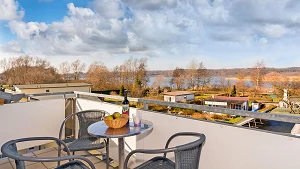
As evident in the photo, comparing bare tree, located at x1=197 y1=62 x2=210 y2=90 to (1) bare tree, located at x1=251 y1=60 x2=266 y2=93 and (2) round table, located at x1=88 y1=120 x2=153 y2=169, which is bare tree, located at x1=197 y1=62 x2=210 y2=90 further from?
(2) round table, located at x1=88 y1=120 x2=153 y2=169

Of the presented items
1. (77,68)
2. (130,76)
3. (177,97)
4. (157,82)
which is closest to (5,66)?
(77,68)

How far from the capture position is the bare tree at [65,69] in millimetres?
8847

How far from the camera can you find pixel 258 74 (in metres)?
7.86

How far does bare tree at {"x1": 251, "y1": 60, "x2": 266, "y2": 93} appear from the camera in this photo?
23.5 feet

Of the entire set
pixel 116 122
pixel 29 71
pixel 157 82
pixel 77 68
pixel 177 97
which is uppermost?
pixel 77 68

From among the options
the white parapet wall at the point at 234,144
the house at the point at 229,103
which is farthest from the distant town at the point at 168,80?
the white parapet wall at the point at 234,144

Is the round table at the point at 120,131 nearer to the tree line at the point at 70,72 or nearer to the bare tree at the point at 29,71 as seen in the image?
the tree line at the point at 70,72

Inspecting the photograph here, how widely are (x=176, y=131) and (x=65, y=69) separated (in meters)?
8.46

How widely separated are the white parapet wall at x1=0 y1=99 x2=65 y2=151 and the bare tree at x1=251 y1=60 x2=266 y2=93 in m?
6.36

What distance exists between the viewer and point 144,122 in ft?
6.37

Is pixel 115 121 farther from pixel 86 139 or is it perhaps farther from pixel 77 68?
pixel 77 68

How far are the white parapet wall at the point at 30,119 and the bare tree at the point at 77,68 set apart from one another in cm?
546

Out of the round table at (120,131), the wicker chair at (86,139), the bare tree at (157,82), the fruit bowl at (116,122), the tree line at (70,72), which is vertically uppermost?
the tree line at (70,72)

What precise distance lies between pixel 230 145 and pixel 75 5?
11270mm
